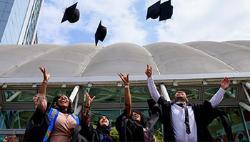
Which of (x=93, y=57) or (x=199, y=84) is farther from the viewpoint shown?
(x=93, y=57)

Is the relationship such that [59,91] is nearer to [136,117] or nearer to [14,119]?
[14,119]

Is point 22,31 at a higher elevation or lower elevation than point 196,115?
higher

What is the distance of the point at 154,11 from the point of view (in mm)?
8758

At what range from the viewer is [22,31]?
47.9 m

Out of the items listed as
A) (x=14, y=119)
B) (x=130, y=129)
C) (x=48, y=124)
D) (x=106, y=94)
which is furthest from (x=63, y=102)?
(x=14, y=119)

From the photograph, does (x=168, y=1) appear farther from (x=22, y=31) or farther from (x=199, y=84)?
(x=22, y=31)

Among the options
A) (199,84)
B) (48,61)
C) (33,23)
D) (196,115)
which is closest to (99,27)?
(48,61)

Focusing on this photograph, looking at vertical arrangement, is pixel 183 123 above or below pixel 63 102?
below

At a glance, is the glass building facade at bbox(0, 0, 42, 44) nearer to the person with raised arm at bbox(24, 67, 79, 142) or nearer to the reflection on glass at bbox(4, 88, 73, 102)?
the reflection on glass at bbox(4, 88, 73, 102)

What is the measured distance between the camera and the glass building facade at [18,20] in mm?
38969

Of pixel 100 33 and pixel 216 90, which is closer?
pixel 216 90

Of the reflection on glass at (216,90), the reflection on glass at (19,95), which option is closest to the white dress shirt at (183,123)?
the reflection on glass at (216,90)

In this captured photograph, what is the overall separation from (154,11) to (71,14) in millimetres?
2144

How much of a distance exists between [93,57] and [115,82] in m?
2.43
